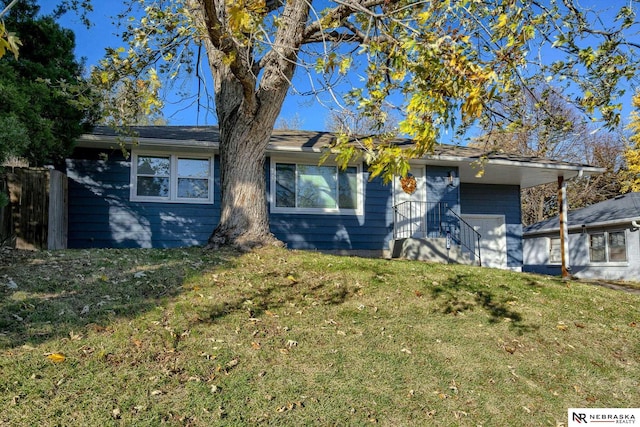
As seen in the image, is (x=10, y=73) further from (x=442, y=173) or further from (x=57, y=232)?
(x=442, y=173)

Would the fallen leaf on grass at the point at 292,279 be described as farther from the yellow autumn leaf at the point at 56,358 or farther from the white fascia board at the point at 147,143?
the white fascia board at the point at 147,143

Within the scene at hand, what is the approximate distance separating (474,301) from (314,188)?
648 cm

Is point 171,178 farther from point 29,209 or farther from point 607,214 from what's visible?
point 607,214

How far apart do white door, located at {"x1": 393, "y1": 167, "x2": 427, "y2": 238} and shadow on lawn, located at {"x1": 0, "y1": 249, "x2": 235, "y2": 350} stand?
22.6 ft

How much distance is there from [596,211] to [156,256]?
17.6 meters

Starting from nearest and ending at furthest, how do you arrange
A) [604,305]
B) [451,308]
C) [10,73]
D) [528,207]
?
[451,308] → [10,73] → [604,305] → [528,207]

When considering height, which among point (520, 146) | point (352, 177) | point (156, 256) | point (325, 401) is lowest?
point (325, 401)

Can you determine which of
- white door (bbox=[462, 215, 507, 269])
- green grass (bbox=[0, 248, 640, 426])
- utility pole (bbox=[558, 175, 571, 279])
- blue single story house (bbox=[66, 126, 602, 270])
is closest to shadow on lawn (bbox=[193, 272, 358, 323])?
green grass (bbox=[0, 248, 640, 426])

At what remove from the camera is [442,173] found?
12992 mm

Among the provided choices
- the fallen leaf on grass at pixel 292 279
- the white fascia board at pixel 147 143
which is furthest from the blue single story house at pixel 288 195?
the fallen leaf on grass at pixel 292 279

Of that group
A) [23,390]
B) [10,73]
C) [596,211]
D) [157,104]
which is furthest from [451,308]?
[596,211]

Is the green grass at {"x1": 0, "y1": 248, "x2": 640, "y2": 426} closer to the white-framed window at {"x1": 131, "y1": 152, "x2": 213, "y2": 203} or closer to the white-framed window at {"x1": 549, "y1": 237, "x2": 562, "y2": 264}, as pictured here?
the white-framed window at {"x1": 131, "y1": 152, "x2": 213, "y2": 203}

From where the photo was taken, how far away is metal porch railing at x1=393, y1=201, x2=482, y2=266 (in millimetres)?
12531

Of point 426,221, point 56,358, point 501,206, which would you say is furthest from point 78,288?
point 501,206
